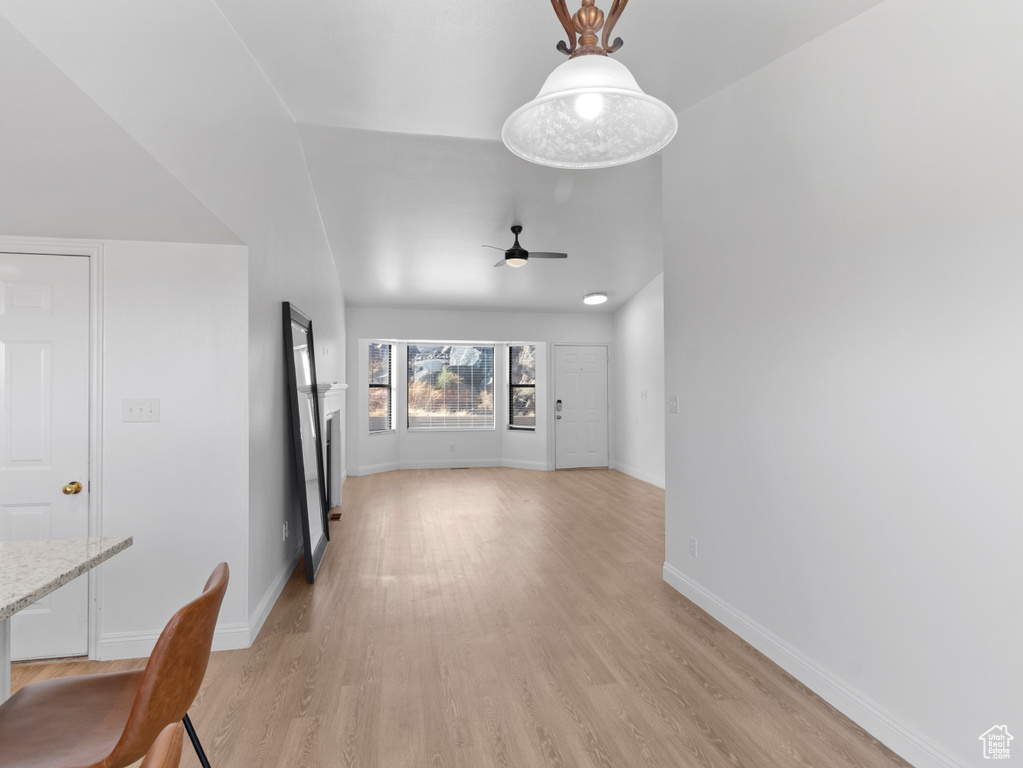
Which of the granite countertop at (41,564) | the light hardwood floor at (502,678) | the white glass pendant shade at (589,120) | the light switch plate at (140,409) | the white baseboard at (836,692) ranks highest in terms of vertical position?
the white glass pendant shade at (589,120)

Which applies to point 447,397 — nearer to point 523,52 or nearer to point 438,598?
point 438,598

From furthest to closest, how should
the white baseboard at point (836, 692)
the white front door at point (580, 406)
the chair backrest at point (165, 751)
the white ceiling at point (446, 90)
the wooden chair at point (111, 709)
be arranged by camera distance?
the white front door at point (580, 406), the white ceiling at point (446, 90), the white baseboard at point (836, 692), the wooden chair at point (111, 709), the chair backrest at point (165, 751)

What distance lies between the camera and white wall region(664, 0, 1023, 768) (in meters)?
1.76

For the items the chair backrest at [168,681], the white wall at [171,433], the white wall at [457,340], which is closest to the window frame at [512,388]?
the white wall at [457,340]

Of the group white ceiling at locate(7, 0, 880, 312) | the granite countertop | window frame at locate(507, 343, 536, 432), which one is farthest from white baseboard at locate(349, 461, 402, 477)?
the granite countertop

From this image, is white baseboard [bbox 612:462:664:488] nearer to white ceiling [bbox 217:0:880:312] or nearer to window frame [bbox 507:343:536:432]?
window frame [bbox 507:343:536:432]

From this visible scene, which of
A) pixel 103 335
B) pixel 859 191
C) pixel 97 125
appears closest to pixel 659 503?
pixel 859 191

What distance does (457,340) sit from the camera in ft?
27.6

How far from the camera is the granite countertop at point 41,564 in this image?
4.08 ft

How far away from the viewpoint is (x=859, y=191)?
87.6 inches

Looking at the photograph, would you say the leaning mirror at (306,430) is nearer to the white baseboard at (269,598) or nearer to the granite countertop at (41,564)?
the white baseboard at (269,598)

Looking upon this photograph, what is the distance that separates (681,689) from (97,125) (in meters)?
2.87

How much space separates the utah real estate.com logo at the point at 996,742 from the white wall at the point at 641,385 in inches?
208

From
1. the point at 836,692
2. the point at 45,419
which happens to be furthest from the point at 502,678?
the point at 45,419
